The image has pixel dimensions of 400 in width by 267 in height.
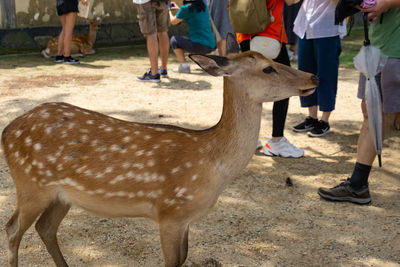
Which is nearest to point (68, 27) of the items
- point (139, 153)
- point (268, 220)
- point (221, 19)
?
point (221, 19)

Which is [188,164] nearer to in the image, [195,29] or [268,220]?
[268,220]

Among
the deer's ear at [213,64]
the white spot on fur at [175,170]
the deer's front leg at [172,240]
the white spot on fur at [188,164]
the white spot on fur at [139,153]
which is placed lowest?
the deer's front leg at [172,240]

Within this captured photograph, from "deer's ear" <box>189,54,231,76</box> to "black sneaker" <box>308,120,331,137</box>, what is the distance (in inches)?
125

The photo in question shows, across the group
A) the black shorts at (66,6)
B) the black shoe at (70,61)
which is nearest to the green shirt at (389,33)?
the black shorts at (66,6)

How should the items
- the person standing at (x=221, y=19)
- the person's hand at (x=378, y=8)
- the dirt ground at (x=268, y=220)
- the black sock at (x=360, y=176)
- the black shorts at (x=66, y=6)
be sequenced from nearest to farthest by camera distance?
the dirt ground at (x=268, y=220)
the person's hand at (x=378, y=8)
the black sock at (x=360, y=176)
the person standing at (x=221, y=19)
the black shorts at (x=66, y=6)

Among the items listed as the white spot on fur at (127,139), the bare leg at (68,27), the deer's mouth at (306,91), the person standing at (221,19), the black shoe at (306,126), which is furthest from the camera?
the bare leg at (68,27)

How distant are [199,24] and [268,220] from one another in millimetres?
5828

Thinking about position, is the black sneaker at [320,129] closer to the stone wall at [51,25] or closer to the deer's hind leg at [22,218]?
the deer's hind leg at [22,218]

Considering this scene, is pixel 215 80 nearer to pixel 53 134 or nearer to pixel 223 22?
pixel 223 22

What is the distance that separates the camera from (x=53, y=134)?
2758 mm

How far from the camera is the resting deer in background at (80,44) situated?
10458 millimetres

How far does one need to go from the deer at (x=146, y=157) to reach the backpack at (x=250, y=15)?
1.57 m

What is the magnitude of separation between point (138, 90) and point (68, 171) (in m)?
5.12

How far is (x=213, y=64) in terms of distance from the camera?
2729 millimetres
